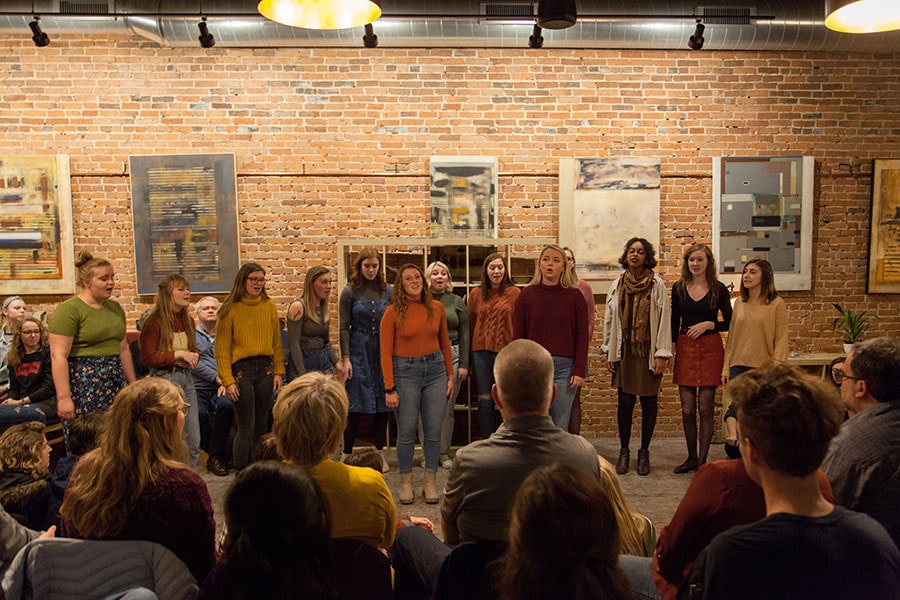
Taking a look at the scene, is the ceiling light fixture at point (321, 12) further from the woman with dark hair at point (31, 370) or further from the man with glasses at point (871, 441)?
the woman with dark hair at point (31, 370)

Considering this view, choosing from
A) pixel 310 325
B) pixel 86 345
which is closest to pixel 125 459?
pixel 86 345

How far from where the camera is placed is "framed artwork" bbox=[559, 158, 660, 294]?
21.1 feet

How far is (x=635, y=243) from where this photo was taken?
5.31 metres

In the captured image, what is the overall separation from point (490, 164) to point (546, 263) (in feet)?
5.85

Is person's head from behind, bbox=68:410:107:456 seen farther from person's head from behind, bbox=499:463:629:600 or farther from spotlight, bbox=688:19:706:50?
spotlight, bbox=688:19:706:50

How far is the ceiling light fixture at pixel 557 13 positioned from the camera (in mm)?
4988

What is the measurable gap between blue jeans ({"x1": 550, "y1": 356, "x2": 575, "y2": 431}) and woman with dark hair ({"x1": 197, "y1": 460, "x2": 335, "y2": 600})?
11.1 ft

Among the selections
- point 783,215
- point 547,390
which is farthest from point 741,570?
point 783,215

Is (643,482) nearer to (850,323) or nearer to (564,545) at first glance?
(850,323)

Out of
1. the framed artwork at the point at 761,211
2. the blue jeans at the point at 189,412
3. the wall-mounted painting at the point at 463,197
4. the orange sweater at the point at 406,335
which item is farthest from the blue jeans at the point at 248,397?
the framed artwork at the point at 761,211

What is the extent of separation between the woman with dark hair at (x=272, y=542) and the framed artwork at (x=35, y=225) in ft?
18.3

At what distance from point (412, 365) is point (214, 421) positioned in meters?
1.98

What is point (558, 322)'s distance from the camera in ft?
16.2

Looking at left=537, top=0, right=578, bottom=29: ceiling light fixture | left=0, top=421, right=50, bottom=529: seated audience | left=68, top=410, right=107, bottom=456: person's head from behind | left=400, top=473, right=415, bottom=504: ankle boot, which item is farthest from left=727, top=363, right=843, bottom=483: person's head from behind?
left=537, top=0, right=578, bottom=29: ceiling light fixture
